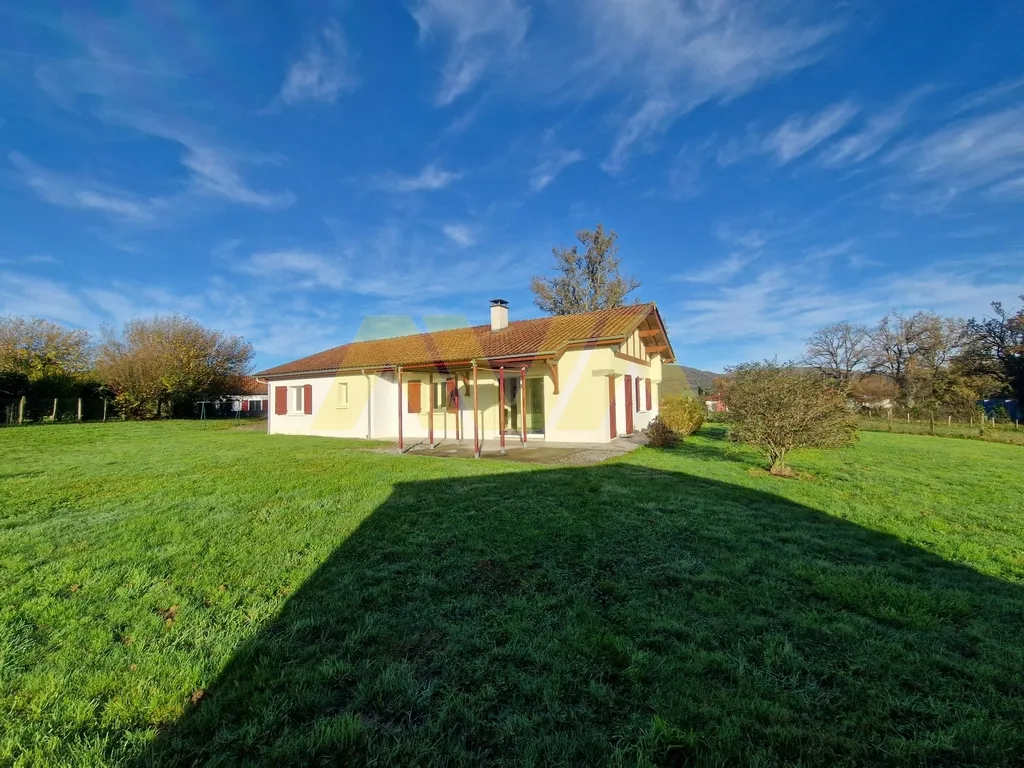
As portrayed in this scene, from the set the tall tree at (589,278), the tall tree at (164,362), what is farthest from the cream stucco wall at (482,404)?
the tall tree at (164,362)

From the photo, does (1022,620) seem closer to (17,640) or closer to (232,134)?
(17,640)

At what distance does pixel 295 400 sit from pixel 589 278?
20.4 m

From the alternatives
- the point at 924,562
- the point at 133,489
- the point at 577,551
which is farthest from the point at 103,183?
the point at 924,562

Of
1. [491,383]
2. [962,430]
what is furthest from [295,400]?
[962,430]

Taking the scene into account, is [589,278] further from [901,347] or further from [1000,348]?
[901,347]

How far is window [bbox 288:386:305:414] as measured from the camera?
712 inches

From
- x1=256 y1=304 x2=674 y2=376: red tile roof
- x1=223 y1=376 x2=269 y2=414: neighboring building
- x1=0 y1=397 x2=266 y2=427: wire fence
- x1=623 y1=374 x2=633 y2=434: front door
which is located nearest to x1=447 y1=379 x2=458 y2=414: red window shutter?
x1=256 y1=304 x2=674 y2=376: red tile roof

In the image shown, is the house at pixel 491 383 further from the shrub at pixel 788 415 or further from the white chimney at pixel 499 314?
the shrub at pixel 788 415

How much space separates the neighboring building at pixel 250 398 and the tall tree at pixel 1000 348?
51.9 metres

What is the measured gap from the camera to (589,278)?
2975 centimetres

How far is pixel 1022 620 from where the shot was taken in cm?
293

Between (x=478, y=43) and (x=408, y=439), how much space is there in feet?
37.4

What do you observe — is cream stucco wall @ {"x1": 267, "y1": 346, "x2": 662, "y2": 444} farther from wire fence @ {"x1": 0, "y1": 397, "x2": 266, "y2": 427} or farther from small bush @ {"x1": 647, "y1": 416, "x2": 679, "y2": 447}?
wire fence @ {"x1": 0, "y1": 397, "x2": 266, "y2": 427}

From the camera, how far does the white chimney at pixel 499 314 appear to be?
16.6 m
